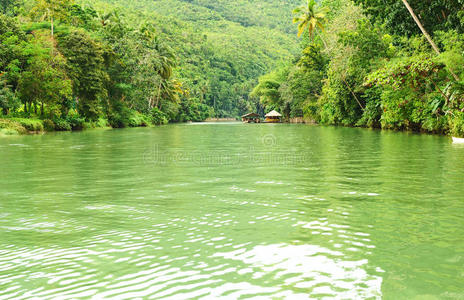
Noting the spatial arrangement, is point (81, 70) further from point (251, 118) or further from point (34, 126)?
point (251, 118)

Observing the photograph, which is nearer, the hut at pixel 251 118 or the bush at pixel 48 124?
the bush at pixel 48 124

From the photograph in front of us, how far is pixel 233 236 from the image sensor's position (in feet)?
15.7

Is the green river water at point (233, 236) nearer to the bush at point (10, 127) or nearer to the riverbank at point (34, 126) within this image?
the riverbank at point (34, 126)

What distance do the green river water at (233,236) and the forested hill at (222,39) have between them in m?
99.2

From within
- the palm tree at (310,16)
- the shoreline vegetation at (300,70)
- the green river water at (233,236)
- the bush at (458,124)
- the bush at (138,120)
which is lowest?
the green river water at (233,236)

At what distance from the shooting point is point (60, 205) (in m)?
6.58

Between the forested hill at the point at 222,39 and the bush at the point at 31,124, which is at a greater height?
the forested hill at the point at 222,39

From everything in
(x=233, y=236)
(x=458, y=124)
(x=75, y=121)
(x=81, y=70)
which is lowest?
(x=233, y=236)

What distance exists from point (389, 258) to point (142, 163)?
9238 millimetres

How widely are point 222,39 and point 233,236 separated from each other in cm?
16229

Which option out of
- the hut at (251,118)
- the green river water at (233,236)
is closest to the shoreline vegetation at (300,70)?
the hut at (251,118)

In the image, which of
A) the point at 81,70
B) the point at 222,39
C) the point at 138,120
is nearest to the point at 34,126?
the point at 81,70

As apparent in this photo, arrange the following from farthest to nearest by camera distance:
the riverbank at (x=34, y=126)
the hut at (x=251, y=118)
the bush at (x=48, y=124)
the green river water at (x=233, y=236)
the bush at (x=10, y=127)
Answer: the hut at (x=251, y=118), the bush at (x=48, y=124), the riverbank at (x=34, y=126), the bush at (x=10, y=127), the green river water at (x=233, y=236)

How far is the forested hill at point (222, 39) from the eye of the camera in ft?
414
